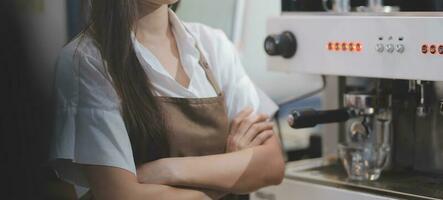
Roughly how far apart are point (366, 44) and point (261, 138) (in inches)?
9.9

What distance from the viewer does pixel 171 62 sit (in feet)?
4.16

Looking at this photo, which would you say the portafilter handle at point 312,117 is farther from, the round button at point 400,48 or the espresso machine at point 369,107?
the round button at point 400,48

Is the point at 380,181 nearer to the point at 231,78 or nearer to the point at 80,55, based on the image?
the point at 231,78

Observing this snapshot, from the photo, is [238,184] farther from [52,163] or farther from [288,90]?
Answer: [288,90]

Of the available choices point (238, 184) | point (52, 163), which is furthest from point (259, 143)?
point (52, 163)

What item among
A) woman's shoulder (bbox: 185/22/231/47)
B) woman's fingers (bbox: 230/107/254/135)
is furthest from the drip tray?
woman's shoulder (bbox: 185/22/231/47)

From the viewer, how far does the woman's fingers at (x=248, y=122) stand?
137cm

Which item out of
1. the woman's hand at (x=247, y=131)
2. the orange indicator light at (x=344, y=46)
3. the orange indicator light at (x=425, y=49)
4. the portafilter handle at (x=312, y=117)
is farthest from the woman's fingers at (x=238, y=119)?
the orange indicator light at (x=425, y=49)

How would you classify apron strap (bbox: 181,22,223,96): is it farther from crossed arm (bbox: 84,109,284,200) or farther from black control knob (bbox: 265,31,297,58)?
black control knob (bbox: 265,31,297,58)

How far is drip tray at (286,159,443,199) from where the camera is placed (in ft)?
4.58

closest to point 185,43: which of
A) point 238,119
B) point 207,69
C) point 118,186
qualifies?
point 207,69

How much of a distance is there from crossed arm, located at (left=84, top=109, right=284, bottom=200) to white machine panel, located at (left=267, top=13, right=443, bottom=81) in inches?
7.1

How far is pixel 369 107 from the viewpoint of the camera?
149 centimetres

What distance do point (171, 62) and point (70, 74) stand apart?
195 mm
